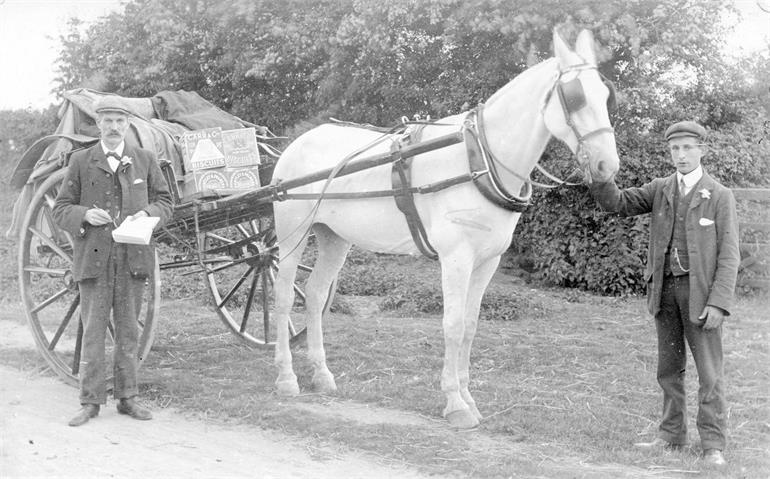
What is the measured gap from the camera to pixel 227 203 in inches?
239

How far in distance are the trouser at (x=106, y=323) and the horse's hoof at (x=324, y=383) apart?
4.53 feet

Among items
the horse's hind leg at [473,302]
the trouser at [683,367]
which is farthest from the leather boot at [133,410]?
the trouser at [683,367]

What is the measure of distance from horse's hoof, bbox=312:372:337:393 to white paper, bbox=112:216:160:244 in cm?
185

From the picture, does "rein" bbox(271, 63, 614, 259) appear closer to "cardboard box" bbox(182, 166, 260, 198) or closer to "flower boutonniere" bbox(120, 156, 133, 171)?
"cardboard box" bbox(182, 166, 260, 198)

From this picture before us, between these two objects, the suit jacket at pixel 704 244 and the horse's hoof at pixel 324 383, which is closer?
the suit jacket at pixel 704 244

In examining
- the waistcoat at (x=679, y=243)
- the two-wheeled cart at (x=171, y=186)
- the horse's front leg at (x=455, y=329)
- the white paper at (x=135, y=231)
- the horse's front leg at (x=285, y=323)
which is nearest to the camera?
the waistcoat at (x=679, y=243)

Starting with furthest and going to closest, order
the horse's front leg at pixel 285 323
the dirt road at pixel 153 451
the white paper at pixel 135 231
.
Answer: the horse's front leg at pixel 285 323, the white paper at pixel 135 231, the dirt road at pixel 153 451

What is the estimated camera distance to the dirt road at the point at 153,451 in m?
4.19

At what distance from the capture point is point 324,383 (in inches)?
239

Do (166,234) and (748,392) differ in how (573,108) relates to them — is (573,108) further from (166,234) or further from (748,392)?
(166,234)

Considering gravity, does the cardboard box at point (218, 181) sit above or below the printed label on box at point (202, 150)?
below

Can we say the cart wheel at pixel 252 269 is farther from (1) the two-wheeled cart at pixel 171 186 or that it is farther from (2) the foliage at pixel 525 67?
(2) the foliage at pixel 525 67

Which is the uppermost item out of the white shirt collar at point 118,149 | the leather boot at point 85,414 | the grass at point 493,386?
the white shirt collar at point 118,149

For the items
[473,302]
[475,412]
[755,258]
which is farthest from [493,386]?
[755,258]
